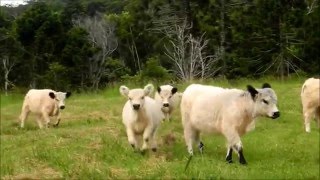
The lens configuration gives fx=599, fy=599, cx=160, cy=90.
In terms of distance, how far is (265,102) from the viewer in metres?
11.7

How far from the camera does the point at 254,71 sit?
36594 millimetres

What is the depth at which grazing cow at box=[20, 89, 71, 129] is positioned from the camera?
1965cm

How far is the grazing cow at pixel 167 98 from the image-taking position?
53.6 feet

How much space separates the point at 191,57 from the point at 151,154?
27513 millimetres

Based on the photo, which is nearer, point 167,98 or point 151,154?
point 151,154

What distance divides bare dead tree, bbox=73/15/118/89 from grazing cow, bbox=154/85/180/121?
24.6 m

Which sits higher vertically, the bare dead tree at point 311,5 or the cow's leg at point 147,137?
the bare dead tree at point 311,5

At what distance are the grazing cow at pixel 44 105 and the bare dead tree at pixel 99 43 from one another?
70.3 feet

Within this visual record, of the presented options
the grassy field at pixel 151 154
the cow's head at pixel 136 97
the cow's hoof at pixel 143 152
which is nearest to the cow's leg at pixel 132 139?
the grassy field at pixel 151 154

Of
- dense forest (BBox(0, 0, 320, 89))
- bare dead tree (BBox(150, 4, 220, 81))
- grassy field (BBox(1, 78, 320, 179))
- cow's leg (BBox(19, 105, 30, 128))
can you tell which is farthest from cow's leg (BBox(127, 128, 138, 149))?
bare dead tree (BBox(150, 4, 220, 81))

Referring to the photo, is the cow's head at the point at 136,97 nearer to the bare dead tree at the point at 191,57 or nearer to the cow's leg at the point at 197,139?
the cow's leg at the point at 197,139

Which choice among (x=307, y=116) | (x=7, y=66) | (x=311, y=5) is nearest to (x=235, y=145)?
(x=307, y=116)

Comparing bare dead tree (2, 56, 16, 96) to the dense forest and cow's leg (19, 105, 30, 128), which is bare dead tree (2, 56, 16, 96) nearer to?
the dense forest

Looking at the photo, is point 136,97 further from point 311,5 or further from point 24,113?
point 311,5
